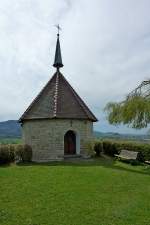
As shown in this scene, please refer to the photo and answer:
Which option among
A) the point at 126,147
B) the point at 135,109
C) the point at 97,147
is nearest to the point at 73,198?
the point at 135,109

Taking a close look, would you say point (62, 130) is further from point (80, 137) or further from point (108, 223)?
point (108, 223)

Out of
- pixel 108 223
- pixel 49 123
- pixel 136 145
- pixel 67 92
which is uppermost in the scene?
A: pixel 67 92

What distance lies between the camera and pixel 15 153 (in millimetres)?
19750

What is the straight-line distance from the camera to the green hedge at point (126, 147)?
70.4ft

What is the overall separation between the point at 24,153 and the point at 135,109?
7.58 m

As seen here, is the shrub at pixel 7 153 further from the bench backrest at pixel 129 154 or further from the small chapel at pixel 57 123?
the bench backrest at pixel 129 154

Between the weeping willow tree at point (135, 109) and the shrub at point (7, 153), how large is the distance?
22.1ft

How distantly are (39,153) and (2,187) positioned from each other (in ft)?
31.6

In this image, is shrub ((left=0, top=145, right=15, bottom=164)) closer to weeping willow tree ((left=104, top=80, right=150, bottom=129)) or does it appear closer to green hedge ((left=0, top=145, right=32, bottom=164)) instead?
green hedge ((left=0, top=145, right=32, bottom=164))

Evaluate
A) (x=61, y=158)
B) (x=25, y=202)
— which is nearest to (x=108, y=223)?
(x=25, y=202)

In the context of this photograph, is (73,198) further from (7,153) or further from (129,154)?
(129,154)

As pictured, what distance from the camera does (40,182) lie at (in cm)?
1255

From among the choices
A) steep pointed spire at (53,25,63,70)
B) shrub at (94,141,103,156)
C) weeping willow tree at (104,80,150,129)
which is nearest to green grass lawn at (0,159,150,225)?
weeping willow tree at (104,80,150,129)

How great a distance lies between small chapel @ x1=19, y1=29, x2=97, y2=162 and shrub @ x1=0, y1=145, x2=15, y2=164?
6.44 feet
